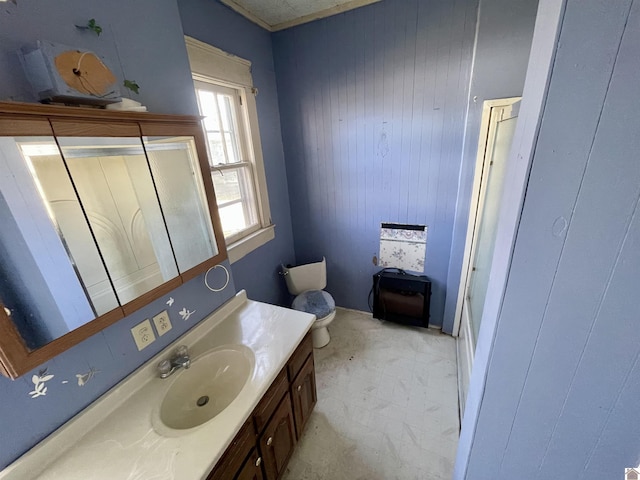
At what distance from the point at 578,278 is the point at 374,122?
175 cm

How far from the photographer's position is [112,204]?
3.03 ft

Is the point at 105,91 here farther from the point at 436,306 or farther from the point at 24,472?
the point at 436,306

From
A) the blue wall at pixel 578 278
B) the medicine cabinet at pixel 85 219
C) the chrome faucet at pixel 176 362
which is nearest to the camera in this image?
the blue wall at pixel 578 278

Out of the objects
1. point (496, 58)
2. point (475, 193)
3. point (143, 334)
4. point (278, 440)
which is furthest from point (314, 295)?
point (496, 58)

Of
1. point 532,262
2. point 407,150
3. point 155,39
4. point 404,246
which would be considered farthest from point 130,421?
point 407,150

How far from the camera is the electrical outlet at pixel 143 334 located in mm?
1025

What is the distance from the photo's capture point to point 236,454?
90cm

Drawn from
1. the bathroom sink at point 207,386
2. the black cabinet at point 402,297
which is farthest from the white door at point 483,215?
the bathroom sink at point 207,386

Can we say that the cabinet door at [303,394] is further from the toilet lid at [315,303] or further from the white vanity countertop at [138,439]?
the toilet lid at [315,303]

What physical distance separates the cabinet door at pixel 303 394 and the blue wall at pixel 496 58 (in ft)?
5.46

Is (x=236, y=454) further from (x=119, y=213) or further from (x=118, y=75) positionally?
(x=118, y=75)

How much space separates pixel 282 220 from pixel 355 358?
1.40 metres

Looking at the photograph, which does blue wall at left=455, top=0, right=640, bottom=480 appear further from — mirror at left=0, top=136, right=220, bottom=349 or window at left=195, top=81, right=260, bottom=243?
window at left=195, top=81, right=260, bottom=243

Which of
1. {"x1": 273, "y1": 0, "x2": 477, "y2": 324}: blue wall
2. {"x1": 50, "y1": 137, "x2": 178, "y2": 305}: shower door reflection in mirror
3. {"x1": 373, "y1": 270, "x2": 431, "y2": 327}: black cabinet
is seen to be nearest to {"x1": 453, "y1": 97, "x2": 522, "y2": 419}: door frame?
{"x1": 273, "y1": 0, "x2": 477, "y2": 324}: blue wall
